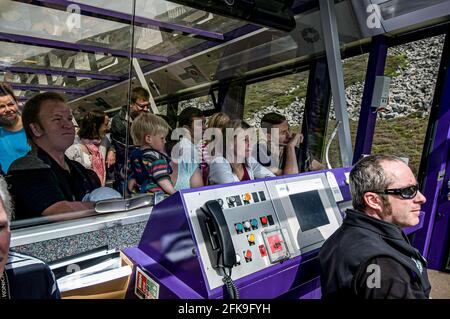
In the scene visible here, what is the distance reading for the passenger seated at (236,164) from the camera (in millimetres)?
1893

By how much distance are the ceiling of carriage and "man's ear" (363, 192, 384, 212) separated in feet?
4.65

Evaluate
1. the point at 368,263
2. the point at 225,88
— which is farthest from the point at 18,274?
the point at 225,88

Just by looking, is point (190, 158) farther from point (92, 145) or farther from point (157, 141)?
point (92, 145)

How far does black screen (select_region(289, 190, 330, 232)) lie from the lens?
142cm

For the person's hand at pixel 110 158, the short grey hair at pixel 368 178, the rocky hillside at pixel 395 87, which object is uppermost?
the rocky hillside at pixel 395 87

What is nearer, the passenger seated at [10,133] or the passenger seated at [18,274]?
the passenger seated at [18,274]

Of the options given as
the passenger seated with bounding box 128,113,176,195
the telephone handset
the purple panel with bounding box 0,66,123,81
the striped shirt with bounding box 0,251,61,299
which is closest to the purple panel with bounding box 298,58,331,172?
the passenger seated with bounding box 128,113,176,195

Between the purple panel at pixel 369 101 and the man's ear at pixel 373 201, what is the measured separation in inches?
73.9

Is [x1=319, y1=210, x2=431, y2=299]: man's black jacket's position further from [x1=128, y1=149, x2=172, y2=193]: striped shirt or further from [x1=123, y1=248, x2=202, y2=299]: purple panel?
[x1=128, y1=149, x2=172, y2=193]: striped shirt

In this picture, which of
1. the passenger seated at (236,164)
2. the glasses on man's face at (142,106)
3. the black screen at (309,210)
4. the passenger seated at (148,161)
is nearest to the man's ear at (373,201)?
the black screen at (309,210)

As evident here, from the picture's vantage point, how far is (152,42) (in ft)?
9.14

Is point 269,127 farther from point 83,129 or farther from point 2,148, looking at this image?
point 2,148

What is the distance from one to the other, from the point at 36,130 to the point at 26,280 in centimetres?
66

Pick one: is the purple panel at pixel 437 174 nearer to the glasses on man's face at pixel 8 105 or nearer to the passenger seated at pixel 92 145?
the passenger seated at pixel 92 145
